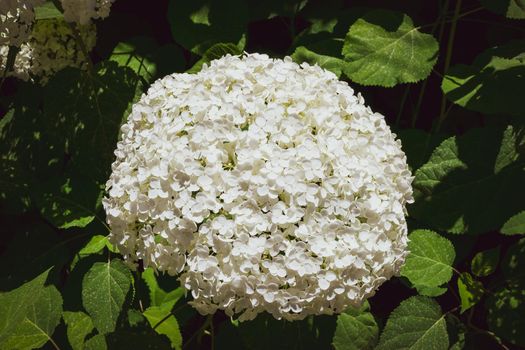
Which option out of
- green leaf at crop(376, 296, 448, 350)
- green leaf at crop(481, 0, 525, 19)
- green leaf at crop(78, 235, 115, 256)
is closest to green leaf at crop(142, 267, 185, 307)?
green leaf at crop(78, 235, 115, 256)

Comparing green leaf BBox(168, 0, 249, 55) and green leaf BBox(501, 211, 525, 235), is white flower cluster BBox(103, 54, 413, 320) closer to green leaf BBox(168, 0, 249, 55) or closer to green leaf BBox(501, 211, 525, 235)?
green leaf BBox(501, 211, 525, 235)

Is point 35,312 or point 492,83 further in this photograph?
point 492,83

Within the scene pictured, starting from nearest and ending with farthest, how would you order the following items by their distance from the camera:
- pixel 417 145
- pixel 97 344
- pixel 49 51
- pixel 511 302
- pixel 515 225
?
1. pixel 97 344
2. pixel 515 225
3. pixel 511 302
4. pixel 417 145
5. pixel 49 51

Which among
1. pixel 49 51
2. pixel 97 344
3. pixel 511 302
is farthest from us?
pixel 49 51

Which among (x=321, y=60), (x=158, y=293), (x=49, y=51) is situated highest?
(x=321, y=60)

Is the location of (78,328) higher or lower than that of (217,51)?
lower

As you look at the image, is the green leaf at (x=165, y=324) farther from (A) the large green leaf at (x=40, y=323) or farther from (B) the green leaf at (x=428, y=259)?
(B) the green leaf at (x=428, y=259)

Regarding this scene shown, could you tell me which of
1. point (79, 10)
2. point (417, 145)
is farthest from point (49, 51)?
point (417, 145)

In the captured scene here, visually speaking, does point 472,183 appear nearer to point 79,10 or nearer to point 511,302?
point 511,302

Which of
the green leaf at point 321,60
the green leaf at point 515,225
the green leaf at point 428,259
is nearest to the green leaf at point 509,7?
the green leaf at point 321,60
